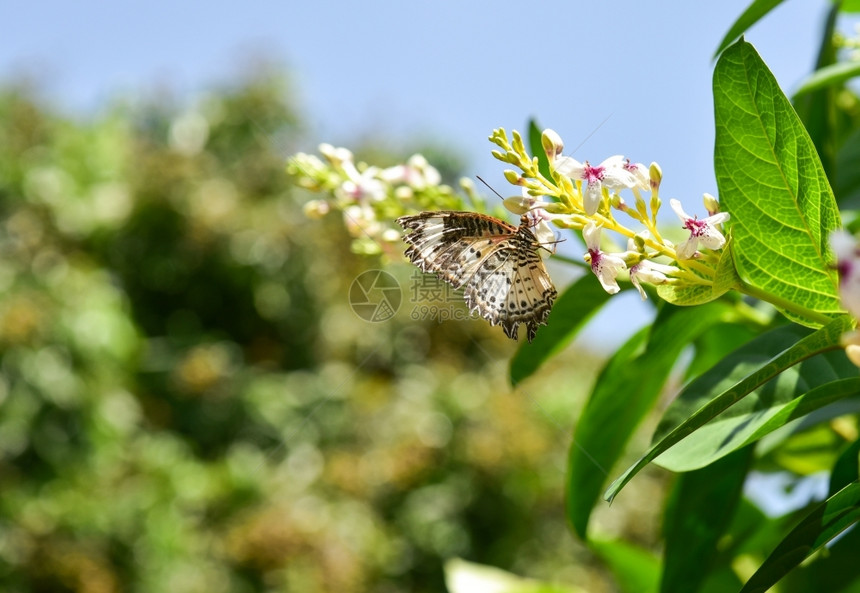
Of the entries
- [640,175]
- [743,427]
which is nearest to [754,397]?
[743,427]

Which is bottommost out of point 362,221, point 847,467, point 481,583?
point 481,583

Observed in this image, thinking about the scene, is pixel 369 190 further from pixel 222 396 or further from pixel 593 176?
pixel 222 396

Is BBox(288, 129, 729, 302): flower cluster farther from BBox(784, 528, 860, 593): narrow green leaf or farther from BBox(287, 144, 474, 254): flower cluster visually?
BBox(784, 528, 860, 593): narrow green leaf

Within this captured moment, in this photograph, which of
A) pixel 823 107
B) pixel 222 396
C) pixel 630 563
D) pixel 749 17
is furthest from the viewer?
pixel 222 396

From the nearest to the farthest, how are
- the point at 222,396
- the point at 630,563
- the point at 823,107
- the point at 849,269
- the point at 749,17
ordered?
the point at 849,269
the point at 749,17
the point at 823,107
the point at 630,563
the point at 222,396

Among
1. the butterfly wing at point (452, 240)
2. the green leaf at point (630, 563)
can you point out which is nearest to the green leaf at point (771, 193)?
the butterfly wing at point (452, 240)

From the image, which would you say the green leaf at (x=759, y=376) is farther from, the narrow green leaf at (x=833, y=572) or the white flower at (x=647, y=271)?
the narrow green leaf at (x=833, y=572)

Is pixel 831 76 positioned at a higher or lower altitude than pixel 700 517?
higher
